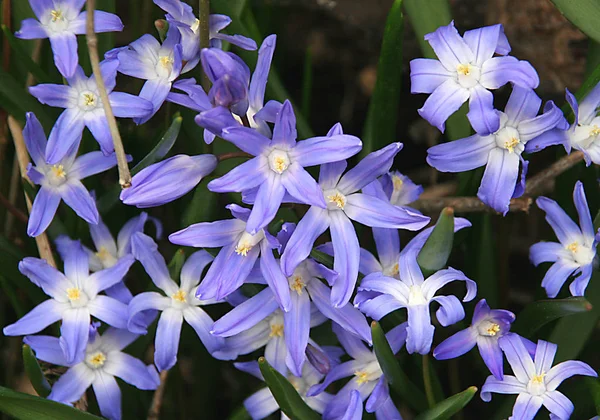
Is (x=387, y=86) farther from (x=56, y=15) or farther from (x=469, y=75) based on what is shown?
(x=56, y=15)

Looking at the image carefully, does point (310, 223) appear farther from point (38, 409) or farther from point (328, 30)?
point (328, 30)

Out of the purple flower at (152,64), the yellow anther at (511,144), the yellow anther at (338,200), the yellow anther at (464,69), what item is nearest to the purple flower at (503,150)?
the yellow anther at (511,144)

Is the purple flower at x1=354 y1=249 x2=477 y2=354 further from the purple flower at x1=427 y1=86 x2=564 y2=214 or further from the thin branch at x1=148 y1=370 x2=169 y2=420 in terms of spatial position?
the thin branch at x1=148 y1=370 x2=169 y2=420

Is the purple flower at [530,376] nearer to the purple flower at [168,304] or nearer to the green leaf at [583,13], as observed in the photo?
the purple flower at [168,304]

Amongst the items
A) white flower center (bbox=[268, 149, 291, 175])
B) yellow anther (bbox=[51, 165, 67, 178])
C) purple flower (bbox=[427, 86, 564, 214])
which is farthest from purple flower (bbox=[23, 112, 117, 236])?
purple flower (bbox=[427, 86, 564, 214])

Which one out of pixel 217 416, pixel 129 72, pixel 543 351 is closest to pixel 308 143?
pixel 129 72
